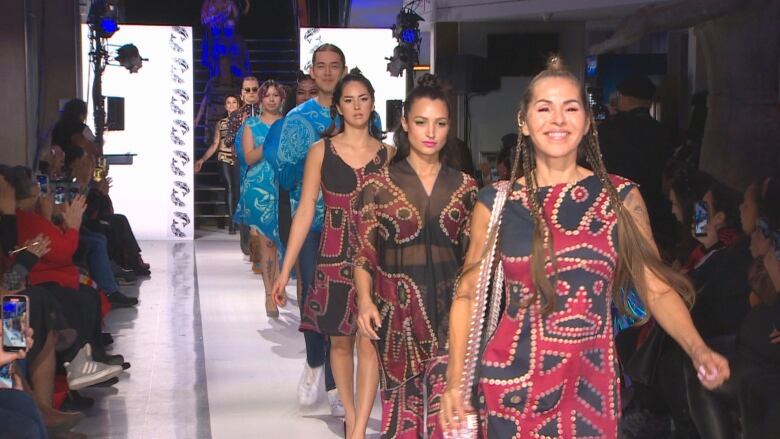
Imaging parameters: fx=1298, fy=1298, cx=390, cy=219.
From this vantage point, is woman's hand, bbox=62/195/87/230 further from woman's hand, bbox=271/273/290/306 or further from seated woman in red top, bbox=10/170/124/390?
woman's hand, bbox=271/273/290/306

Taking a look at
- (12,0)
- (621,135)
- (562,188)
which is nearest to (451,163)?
(562,188)

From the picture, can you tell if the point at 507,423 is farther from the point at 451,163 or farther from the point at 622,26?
the point at 622,26

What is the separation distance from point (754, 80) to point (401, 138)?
3.16m

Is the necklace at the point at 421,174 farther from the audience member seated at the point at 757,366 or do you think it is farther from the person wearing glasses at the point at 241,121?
the person wearing glasses at the point at 241,121

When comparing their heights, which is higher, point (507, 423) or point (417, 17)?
point (417, 17)

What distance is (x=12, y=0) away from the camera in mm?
7352

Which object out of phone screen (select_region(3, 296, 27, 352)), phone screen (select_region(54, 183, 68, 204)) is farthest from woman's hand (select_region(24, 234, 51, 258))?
phone screen (select_region(54, 183, 68, 204))

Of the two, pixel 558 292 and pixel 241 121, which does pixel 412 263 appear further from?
pixel 241 121

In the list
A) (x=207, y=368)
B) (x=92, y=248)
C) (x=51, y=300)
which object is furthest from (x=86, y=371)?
(x=92, y=248)

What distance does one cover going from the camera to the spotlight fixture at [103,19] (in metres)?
11.2

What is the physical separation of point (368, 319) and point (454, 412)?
2.74ft

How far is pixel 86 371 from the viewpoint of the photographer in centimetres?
521

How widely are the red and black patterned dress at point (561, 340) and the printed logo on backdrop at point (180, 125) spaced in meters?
9.69

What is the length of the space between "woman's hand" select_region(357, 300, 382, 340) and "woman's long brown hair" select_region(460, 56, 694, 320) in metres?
0.78
